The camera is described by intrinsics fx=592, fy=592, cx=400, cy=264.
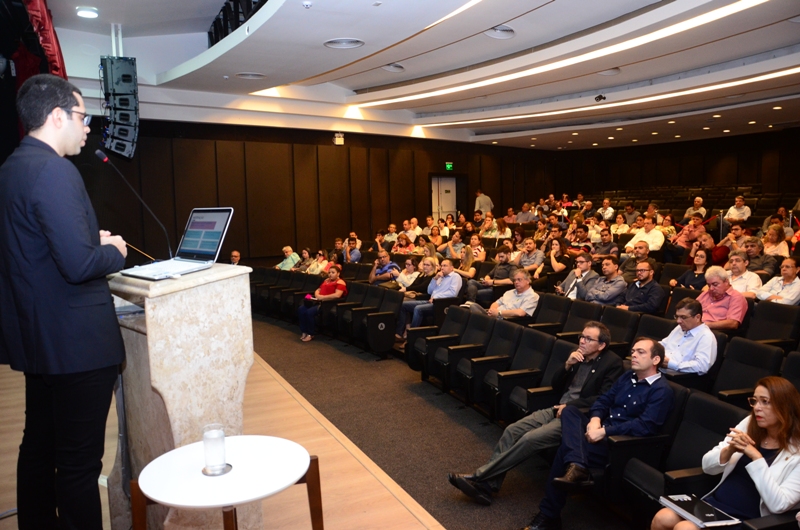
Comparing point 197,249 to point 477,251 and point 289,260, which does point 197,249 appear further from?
point 289,260

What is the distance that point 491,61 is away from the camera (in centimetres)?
939

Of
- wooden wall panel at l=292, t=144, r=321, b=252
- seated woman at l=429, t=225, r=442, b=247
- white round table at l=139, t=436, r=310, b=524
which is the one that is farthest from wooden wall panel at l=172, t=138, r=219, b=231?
white round table at l=139, t=436, r=310, b=524

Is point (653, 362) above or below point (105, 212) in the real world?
below

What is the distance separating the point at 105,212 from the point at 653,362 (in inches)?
400

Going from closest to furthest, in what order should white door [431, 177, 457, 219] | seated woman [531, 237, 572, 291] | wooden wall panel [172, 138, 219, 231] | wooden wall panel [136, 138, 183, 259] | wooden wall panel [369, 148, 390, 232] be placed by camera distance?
seated woman [531, 237, 572, 291]
wooden wall panel [136, 138, 183, 259]
wooden wall panel [172, 138, 219, 231]
wooden wall panel [369, 148, 390, 232]
white door [431, 177, 457, 219]

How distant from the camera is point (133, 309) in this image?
238 cm

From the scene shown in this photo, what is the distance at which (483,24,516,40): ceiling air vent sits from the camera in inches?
307

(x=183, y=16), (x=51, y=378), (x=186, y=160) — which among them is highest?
(x=183, y=16)

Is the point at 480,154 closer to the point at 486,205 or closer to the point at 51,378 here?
the point at 486,205

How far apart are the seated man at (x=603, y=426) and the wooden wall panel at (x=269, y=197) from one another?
32.8 feet

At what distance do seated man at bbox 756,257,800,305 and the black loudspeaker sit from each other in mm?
7526

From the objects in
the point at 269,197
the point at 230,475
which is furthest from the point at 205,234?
the point at 269,197

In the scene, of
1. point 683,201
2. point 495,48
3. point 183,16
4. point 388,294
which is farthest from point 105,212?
point 683,201

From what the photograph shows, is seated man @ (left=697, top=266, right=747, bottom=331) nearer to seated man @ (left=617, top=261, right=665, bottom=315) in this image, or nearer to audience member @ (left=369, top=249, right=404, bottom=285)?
seated man @ (left=617, top=261, right=665, bottom=315)
